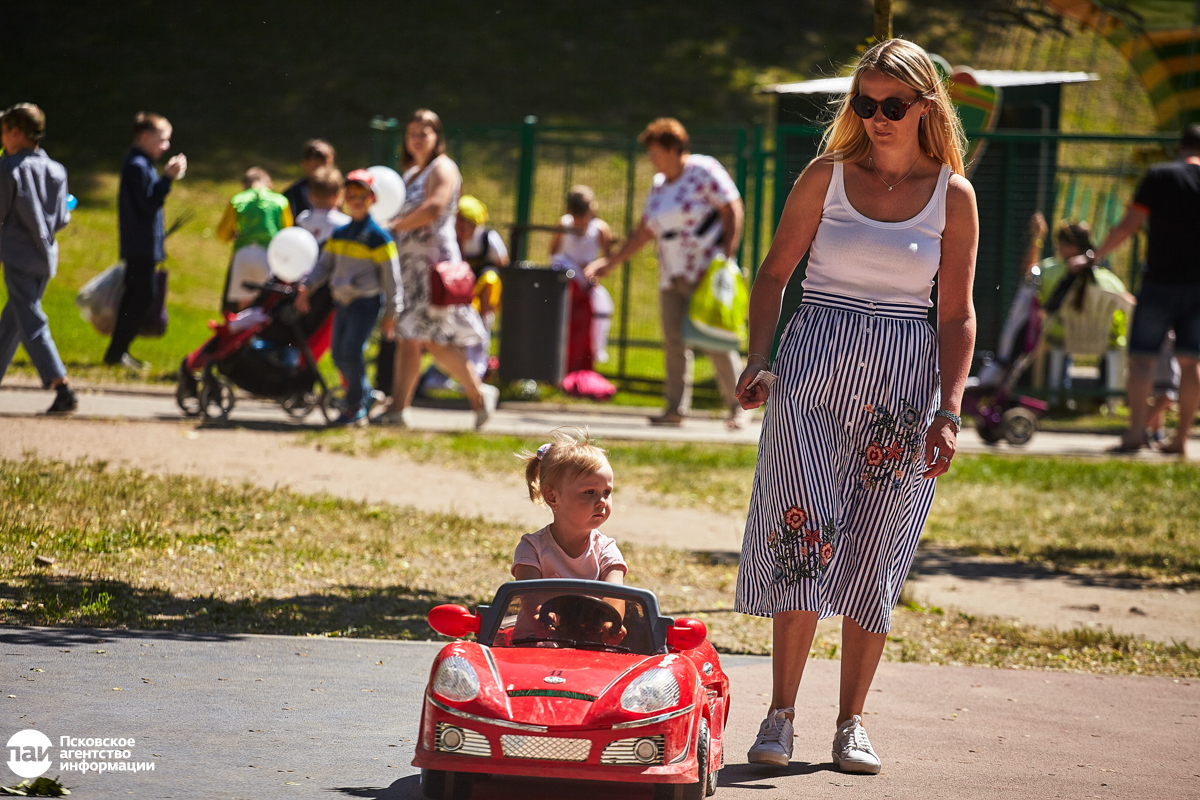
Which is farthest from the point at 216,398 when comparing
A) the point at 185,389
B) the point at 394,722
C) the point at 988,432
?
the point at 394,722

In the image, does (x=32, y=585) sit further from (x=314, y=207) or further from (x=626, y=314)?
(x=626, y=314)

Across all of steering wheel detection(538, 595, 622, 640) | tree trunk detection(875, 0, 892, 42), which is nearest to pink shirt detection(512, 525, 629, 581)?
steering wheel detection(538, 595, 622, 640)

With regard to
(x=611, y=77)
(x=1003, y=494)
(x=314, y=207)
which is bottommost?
(x=1003, y=494)

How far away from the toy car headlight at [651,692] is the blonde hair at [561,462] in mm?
713

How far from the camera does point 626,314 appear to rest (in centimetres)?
1485

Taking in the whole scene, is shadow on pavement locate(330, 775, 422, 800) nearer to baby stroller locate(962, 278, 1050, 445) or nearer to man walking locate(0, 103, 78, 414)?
man walking locate(0, 103, 78, 414)

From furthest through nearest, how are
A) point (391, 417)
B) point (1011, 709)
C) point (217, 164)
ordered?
point (217, 164)
point (391, 417)
point (1011, 709)

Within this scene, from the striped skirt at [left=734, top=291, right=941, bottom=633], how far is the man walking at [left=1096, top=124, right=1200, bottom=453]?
7.06 metres

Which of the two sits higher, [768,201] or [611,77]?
[611,77]

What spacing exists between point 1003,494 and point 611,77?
2486 centimetres

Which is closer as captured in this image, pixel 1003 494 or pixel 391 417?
pixel 1003 494

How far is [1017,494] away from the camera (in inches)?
378

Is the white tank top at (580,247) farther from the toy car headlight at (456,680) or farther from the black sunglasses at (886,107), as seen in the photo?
the toy car headlight at (456,680)

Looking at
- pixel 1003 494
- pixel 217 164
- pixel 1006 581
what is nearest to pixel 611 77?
pixel 217 164
